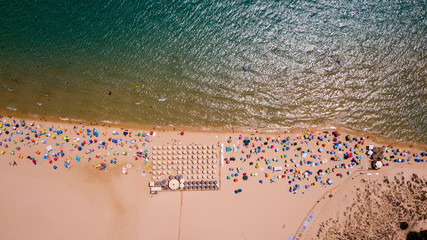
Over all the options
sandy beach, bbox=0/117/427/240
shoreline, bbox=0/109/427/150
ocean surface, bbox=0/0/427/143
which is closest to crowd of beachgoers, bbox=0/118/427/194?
sandy beach, bbox=0/117/427/240

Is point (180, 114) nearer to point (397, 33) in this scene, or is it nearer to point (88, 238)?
point (88, 238)

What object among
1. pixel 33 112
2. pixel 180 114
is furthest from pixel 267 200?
pixel 33 112

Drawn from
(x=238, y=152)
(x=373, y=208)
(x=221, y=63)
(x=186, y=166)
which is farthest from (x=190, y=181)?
(x=373, y=208)

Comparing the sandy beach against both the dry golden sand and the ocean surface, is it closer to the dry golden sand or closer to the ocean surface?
the dry golden sand

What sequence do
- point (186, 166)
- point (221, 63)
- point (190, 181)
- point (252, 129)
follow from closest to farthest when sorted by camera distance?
point (190, 181) → point (186, 166) → point (252, 129) → point (221, 63)

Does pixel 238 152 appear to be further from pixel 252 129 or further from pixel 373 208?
pixel 373 208

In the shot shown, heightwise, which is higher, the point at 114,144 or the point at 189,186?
the point at 114,144
